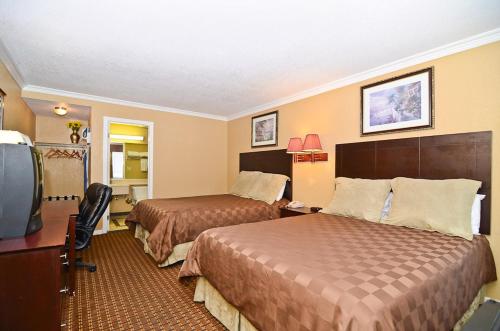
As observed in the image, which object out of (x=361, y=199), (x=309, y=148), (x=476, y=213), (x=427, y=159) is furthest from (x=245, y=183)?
(x=476, y=213)

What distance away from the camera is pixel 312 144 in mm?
3443

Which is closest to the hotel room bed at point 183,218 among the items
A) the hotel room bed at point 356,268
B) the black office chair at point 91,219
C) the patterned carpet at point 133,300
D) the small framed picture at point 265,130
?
the patterned carpet at point 133,300

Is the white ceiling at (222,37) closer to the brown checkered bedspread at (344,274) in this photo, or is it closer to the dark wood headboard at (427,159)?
the dark wood headboard at (427,159)

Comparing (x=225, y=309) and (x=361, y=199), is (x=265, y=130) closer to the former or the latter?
(x=361, y=199)

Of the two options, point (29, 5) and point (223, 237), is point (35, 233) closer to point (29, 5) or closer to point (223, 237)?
point (223, 237)

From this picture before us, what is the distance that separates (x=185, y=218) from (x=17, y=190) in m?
1.67

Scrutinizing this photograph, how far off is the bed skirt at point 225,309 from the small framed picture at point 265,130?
290 centimetres

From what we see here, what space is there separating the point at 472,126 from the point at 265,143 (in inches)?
118

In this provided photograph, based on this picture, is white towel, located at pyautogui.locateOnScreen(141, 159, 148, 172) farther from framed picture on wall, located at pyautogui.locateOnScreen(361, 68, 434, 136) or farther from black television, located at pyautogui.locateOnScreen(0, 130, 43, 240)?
framed picture on wall, located at pyautogui.locateOnScreen(361, 68, 434, 136)

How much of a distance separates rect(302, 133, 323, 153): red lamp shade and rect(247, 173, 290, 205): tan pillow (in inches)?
29.5

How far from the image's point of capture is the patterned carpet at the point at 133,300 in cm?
187

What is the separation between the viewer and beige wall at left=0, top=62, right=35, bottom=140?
2.75m

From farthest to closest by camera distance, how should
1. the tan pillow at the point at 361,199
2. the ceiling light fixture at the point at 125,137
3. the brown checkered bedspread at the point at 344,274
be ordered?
the ceiling light fixture at the point at 125,137 → the tan pillow at the point at 361,199 → the brown checkered bedspread at the point at 344,274

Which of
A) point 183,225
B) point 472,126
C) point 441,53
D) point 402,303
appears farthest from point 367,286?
point 441,53
